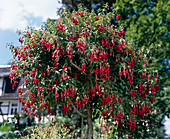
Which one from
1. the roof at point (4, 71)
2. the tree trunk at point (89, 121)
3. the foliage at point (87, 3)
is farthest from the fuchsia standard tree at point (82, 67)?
the roof at point (4, 71)

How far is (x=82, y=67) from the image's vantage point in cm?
441

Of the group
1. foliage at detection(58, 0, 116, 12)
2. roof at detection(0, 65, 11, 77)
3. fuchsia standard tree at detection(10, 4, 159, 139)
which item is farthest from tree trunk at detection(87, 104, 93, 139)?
roof at detection(0, 65, 11, 77)

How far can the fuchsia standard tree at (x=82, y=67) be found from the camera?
4.55 m

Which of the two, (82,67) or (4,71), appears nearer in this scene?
(82,67)

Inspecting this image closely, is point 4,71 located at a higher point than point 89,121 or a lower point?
higher

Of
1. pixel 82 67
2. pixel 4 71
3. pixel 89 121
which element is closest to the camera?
pixel 82 67

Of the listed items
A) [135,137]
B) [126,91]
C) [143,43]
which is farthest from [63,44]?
[143,43]

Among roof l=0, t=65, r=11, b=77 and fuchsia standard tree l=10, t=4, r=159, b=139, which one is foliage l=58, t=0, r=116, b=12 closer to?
fuchsia standard tree l=10, t=4, r=159, b=139

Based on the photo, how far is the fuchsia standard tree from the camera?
4.55m

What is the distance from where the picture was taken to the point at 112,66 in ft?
16.4

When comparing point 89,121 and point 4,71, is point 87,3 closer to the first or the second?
point 89,121

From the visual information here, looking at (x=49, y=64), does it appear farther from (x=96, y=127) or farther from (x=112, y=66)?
(x=96, y=127)

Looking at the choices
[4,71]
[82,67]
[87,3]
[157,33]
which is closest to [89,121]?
[82,67]

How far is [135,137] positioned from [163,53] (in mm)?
3246
